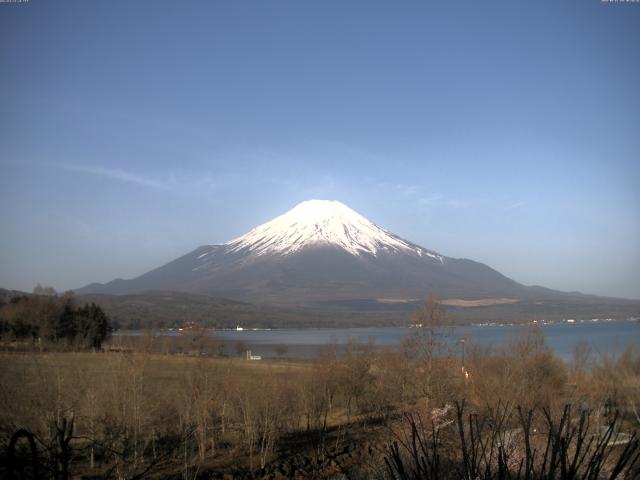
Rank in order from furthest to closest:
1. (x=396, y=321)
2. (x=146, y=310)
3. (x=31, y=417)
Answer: (x=396, y=321)
(x=146, y=310)
(x=31, y=417)

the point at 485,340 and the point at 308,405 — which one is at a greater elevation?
the point at 308,405

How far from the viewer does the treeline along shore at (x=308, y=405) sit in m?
9.70

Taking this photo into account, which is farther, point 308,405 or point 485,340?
point 485,340

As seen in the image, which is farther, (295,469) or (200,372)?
(200,372)

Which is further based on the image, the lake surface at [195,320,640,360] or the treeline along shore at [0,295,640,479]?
the lake surface at [195,320,640,360]

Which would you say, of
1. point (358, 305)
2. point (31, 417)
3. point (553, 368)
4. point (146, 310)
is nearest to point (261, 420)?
point (31, 417)

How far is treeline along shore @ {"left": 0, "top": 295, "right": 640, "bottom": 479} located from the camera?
970 cm

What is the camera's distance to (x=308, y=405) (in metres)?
17.4

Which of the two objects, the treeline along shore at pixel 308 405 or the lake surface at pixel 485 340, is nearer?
the treeline along shore at pixel 308 405

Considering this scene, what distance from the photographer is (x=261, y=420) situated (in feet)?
44.8

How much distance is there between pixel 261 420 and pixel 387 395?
8218 millimetres

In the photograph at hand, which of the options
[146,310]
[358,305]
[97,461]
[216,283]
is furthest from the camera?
[216,283]

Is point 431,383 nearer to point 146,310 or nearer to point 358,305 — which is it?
point 146,310

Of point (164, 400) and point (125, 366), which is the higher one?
point (125, 366)
